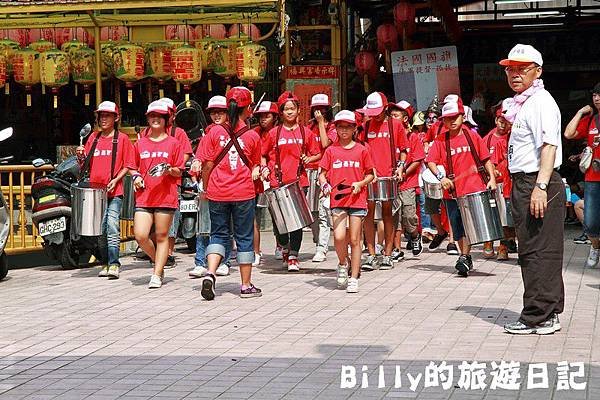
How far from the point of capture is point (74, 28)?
16.8 meters

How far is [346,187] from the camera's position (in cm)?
1030

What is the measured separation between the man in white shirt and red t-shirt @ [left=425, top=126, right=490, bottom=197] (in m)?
3.01

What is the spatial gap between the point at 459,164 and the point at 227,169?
104 inches

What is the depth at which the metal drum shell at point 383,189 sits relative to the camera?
11.6 meters

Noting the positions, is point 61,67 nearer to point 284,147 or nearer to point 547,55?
point 284,147

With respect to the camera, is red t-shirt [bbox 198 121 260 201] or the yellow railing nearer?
red t-shirt [bbox 198 121 260 201]

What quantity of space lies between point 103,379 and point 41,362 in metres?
0.78

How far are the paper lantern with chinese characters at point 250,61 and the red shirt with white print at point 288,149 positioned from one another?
3823mm

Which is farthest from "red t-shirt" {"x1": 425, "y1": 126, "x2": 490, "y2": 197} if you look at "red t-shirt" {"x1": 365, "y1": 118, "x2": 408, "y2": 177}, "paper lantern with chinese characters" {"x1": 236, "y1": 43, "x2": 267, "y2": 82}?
"paper lantern with chinese characters" {"x1": 236, "y1": 43, "x2": 267, "y2": 82}

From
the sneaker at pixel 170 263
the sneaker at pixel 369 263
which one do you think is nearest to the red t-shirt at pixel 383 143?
the sneaker at pixel 369 263

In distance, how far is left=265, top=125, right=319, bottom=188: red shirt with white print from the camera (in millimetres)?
11969

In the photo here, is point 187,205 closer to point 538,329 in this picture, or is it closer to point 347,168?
point 347,168

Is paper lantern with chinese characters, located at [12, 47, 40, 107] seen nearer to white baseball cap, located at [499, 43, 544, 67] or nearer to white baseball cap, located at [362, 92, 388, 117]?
white baseball cap, located at [362, 92, 388, 117]

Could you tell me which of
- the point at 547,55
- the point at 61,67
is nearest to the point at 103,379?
the point at 61,67
